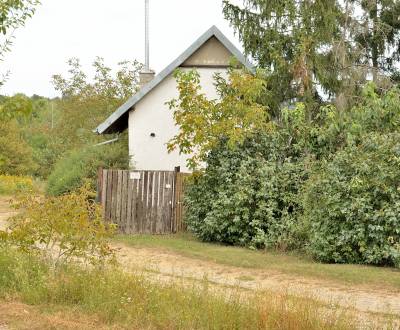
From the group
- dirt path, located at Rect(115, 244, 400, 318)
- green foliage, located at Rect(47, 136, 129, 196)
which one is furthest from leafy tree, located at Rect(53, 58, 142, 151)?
dirt path, located at Rect(115, 244, 400, 318)

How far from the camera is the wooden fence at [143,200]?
17.6 m

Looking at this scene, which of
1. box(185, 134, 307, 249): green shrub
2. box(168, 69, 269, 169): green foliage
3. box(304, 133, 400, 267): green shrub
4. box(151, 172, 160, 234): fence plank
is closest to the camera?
box(304, 133, 400, 267): green shrub

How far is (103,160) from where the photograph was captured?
891 inches

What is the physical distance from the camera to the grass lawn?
1111 centimetres

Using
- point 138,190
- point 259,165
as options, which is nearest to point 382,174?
point 259,165

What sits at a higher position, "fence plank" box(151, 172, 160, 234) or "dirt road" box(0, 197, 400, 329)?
"fence plank" box(151, 172, 160, 234)

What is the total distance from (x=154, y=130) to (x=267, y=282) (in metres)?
13.6

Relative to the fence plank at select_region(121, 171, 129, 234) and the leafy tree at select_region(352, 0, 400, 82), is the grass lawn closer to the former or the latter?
the fence plank at select_region(121, 171, 129, 234)

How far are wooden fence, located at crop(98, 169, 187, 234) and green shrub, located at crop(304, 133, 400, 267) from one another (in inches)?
202

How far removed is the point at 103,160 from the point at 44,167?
41134 mm

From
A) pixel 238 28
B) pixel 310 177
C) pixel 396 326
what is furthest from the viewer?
pixel 238 28

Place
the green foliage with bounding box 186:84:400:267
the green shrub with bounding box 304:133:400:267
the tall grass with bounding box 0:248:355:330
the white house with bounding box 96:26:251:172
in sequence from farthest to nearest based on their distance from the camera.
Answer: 1. the white house with bounding box 96:26:251:172
2. the green foliage with bounding box 186:84:400:267
3. the green shrub with bounding box 304:133:400:267
4. the tall grass with bounding box 0:248:355:330

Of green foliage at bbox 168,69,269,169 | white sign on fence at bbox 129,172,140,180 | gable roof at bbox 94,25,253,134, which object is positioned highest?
gable roof at bbox 94,25,253,134

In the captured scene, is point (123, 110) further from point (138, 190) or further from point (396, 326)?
point (396, 326)
